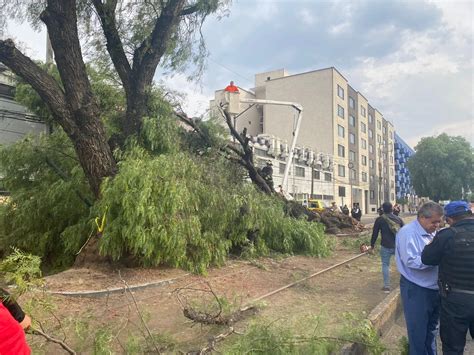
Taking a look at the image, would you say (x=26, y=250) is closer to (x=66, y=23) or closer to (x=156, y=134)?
(x=156, y=134)

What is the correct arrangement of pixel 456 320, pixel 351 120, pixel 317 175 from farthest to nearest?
1. pixel 351 120
2. pixel 317 175
3. pixel 456 320

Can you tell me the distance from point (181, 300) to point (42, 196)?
5552 millimetres

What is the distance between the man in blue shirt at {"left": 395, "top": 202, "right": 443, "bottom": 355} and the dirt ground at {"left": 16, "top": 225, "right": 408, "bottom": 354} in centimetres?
141

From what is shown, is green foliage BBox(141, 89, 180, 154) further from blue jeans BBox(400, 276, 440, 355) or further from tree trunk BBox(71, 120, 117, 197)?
blue jeans BBox(400, 276, 440, 355)

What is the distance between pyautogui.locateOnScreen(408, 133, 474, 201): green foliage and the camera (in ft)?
190

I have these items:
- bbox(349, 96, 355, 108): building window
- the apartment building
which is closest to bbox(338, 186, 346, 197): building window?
the apartment building

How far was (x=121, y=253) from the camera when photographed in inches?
332

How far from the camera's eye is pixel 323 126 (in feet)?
190

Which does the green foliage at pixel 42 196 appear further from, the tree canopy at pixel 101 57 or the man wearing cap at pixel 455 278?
the man wearing cap at pixel 455 278

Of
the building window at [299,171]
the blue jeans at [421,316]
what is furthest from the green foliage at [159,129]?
the building window at [299,171]

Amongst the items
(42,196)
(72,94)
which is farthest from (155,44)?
(42,196)

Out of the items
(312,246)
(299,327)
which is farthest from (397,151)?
Result: (299,327)

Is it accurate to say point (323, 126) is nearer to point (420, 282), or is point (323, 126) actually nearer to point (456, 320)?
point (420, 282)

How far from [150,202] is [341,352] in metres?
4.98
